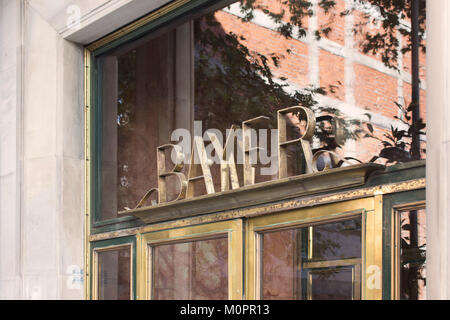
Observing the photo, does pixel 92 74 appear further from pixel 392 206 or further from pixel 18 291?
pixel 392 206

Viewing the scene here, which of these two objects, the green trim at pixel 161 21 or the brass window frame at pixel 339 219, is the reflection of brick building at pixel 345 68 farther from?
the green trim at pixel 161 21

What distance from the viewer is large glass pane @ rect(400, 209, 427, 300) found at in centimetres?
389

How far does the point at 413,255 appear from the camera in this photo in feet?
12.9

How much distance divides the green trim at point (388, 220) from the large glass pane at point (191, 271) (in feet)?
4.58

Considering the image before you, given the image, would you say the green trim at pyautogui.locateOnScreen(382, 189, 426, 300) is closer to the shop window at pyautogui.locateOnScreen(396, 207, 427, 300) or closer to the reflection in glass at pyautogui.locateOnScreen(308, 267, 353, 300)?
the shop window at pyautogui.locateOnScreen(396, 207, 427, 300)

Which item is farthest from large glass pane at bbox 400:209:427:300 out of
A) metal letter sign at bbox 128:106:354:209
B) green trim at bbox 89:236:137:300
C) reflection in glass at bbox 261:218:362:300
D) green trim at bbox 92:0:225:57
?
green trim at bbox 89:236:137:300

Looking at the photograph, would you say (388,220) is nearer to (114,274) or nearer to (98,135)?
(114,274)

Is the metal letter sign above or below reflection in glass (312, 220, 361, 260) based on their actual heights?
above

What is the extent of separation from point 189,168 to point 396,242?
6.39 feet

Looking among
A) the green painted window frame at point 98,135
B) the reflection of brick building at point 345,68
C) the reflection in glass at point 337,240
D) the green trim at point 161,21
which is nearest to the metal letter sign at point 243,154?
the reflection of brick building at point 345,68

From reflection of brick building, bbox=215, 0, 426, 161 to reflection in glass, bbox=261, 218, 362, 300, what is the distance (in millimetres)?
515

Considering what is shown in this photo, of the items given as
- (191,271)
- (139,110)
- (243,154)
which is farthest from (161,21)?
(191,271)

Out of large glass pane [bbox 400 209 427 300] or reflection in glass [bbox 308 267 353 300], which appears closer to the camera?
large glass pane [bbox 400 209 427 300]
